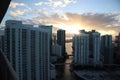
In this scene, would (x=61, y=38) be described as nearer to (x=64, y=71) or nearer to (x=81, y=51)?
(x=81, y=51)

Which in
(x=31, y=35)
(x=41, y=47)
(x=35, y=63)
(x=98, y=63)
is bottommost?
(x=98, y=63)

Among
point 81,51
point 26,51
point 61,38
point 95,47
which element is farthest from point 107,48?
point 26,51

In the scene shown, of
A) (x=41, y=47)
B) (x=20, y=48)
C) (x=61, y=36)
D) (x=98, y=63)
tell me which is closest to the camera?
(x=20, y=48)

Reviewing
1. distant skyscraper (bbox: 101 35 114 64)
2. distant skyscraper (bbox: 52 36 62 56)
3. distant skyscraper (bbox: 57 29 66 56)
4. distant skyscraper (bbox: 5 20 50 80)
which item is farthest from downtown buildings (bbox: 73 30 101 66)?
distant skyscraper (bbox: 5 20 50 80)

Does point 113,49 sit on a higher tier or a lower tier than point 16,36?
lower

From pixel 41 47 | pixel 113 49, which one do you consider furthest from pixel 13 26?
pixel 113 49

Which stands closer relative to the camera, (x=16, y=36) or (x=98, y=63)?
(x=16, y=36)

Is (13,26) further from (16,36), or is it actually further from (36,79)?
(36,79)
